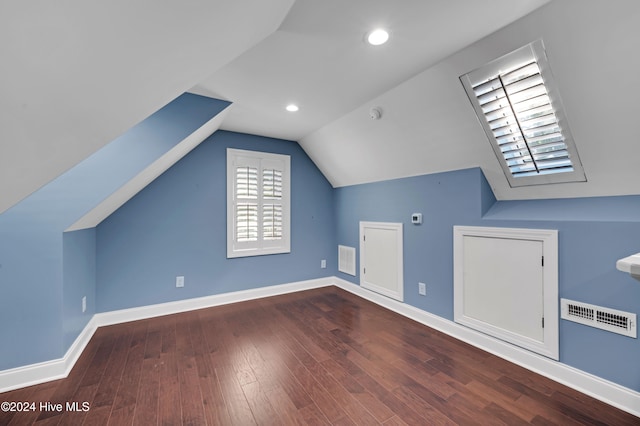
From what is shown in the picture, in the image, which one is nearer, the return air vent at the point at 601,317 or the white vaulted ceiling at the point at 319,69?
the white vaulted ceiling at the point at 319,69

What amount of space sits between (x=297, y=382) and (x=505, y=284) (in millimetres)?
1963

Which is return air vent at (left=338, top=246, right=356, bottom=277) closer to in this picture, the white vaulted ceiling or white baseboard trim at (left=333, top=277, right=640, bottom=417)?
white baseboard trim at (left=333, top=277, right=640, bottom=417)

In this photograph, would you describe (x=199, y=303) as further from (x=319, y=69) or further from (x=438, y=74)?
(x=438, y=74)

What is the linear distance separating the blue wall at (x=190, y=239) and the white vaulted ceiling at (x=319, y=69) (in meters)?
1.02

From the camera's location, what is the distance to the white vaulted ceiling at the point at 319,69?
Result: 804 millimetres

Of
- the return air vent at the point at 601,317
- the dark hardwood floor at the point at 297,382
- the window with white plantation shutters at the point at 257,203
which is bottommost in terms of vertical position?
the dark hardwood floor at the point at 297,382

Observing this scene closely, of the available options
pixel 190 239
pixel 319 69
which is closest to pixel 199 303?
pixel 190 239

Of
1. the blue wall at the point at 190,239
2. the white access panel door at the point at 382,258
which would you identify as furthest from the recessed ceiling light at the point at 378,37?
the blue wall at the point at 190,239

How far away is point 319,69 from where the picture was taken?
87.4 inches

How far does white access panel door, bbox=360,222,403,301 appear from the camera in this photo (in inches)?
138

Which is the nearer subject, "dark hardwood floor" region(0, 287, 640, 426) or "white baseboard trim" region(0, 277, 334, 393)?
"dark hardwood floor" region(0, 287, 640, 426)

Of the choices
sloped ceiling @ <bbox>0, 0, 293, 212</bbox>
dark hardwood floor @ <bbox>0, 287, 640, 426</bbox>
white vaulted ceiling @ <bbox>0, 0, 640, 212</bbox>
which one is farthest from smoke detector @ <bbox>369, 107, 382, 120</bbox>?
dark hardwood floor @ <bbox>0, 287, 640, 426</bbox>

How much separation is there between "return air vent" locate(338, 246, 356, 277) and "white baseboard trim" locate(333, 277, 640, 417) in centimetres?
110

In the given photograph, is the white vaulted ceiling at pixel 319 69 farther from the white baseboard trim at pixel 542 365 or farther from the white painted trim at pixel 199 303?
the white painted trim at pixel 199 303
